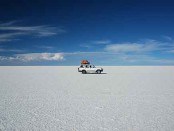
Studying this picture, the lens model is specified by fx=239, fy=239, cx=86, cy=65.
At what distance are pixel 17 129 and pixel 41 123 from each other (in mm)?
804

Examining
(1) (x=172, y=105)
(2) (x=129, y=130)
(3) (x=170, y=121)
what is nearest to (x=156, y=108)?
(1) (x=172, y=105)

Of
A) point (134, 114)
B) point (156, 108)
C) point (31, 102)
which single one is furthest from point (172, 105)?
point (31, 102)

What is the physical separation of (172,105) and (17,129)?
→ 641 centimetres

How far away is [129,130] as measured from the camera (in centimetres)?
632

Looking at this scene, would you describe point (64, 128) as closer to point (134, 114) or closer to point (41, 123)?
point (41, 123)

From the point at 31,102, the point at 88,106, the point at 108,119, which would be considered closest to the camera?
the point at 108,119

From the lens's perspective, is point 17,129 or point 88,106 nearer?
point 17,129

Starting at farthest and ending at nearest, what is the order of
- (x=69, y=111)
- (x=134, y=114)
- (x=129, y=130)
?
(x=69, y=111) < (x=134, y=114) < (x=129, y=130)

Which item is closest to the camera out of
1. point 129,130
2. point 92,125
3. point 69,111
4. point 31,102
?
point 129,130

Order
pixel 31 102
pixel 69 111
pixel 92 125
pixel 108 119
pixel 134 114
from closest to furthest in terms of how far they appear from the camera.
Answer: pixel 92 125
pixel 108 119
pixel 134 114
pixel 69 111
pixel 31 102

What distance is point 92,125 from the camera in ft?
22.4

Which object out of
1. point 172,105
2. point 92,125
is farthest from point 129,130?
point 172,105

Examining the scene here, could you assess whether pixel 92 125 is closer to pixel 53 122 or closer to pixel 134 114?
pixel 53 122

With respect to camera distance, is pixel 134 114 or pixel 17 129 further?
pixel 134 114
